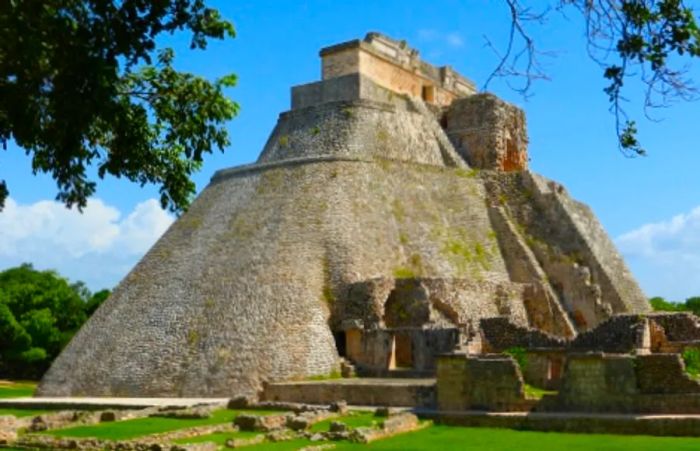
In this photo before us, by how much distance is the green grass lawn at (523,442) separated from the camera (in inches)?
604

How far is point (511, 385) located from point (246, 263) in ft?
43.7

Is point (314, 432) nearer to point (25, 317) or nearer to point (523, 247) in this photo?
point (523, 247)

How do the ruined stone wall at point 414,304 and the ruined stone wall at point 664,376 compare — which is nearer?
the ruined stone wall at point 664,376

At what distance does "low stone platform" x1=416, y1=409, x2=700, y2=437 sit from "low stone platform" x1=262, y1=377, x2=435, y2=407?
3338 mm

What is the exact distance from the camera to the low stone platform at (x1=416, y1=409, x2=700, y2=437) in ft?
55.5

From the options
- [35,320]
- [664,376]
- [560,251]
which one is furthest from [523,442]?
[35,320]

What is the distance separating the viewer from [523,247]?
3528 cm

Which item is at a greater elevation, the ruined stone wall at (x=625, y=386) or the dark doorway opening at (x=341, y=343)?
the dark doorway opening at (x=341, y=343)

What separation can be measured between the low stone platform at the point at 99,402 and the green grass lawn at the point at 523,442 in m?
8.43

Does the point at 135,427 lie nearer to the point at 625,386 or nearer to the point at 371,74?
the point at 625,386

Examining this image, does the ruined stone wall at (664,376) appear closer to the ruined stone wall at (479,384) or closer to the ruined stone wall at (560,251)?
the ruined stone wall at (479,384)

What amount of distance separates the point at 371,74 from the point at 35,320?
22103mm

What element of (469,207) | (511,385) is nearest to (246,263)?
(469,207)

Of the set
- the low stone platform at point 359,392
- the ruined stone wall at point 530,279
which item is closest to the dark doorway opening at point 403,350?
the low stone platform at point 359,392
